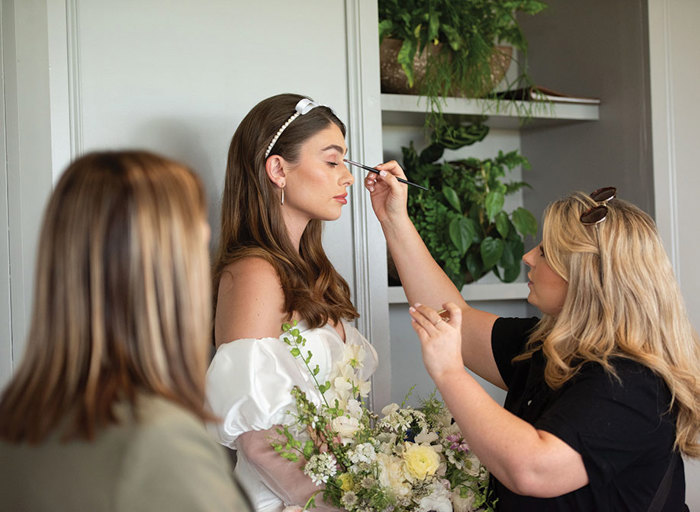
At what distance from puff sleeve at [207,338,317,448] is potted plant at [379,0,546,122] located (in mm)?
1242

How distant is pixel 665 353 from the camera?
58.8 inches

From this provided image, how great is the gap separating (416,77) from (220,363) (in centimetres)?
144

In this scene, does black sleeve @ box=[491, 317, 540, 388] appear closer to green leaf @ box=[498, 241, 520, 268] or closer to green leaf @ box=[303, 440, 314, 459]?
green leaf @ box=[303, 440, 314, 459]

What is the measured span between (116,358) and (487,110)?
2262 mm

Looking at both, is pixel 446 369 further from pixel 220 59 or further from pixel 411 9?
pixel 411 9

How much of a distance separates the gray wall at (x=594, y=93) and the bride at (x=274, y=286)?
1280 millimetres

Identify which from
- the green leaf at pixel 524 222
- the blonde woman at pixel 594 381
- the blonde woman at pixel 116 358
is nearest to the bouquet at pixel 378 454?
the blonde woman at pixel 594 381

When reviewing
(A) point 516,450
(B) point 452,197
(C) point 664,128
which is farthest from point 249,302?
(C) point 664,128

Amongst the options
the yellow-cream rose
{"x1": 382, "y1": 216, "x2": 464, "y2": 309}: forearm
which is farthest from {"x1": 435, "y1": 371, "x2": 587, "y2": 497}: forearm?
{"x1": 382, "y1": 216, "x2": 464, "y2": 309}: forearm

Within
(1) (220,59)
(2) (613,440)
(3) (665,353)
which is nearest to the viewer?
(2) (613,440)

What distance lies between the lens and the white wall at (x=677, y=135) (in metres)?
2.73

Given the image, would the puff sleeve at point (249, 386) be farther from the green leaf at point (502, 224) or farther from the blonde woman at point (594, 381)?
the green leaf at point (502, 224)

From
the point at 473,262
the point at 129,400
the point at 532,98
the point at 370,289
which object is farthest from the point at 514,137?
the point at 129,400

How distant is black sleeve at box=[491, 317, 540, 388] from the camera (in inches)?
73.8
